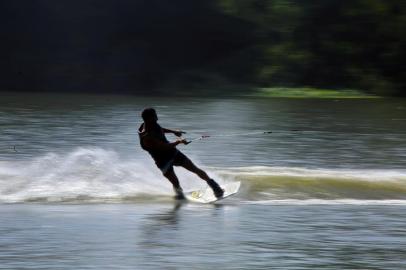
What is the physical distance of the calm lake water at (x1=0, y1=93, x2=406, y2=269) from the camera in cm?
1223

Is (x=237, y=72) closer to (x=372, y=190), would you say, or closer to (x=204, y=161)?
(x=204, y=161)

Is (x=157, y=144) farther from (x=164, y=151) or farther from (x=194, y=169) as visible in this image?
(x=194, y=169)

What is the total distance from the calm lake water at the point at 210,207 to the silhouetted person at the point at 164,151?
1.06 ft

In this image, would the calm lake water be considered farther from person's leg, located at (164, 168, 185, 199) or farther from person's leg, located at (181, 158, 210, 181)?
person's leg, located at (181, 158, 210, 181)

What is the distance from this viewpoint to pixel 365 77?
2512 inches

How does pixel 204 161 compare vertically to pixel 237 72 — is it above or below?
below

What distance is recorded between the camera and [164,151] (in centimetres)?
1662

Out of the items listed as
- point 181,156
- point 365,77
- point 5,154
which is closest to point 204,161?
point 5,154

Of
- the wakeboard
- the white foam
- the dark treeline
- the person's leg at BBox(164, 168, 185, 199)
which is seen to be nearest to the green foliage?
the dark treeline

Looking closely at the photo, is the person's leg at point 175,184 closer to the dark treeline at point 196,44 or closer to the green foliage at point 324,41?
the dark treeline at point 196,44

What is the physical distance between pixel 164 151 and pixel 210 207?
3.77ft

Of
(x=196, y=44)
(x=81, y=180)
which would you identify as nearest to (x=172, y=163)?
(x=81, y=180)

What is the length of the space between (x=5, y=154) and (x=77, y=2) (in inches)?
1733

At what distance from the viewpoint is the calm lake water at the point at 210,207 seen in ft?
40.1
